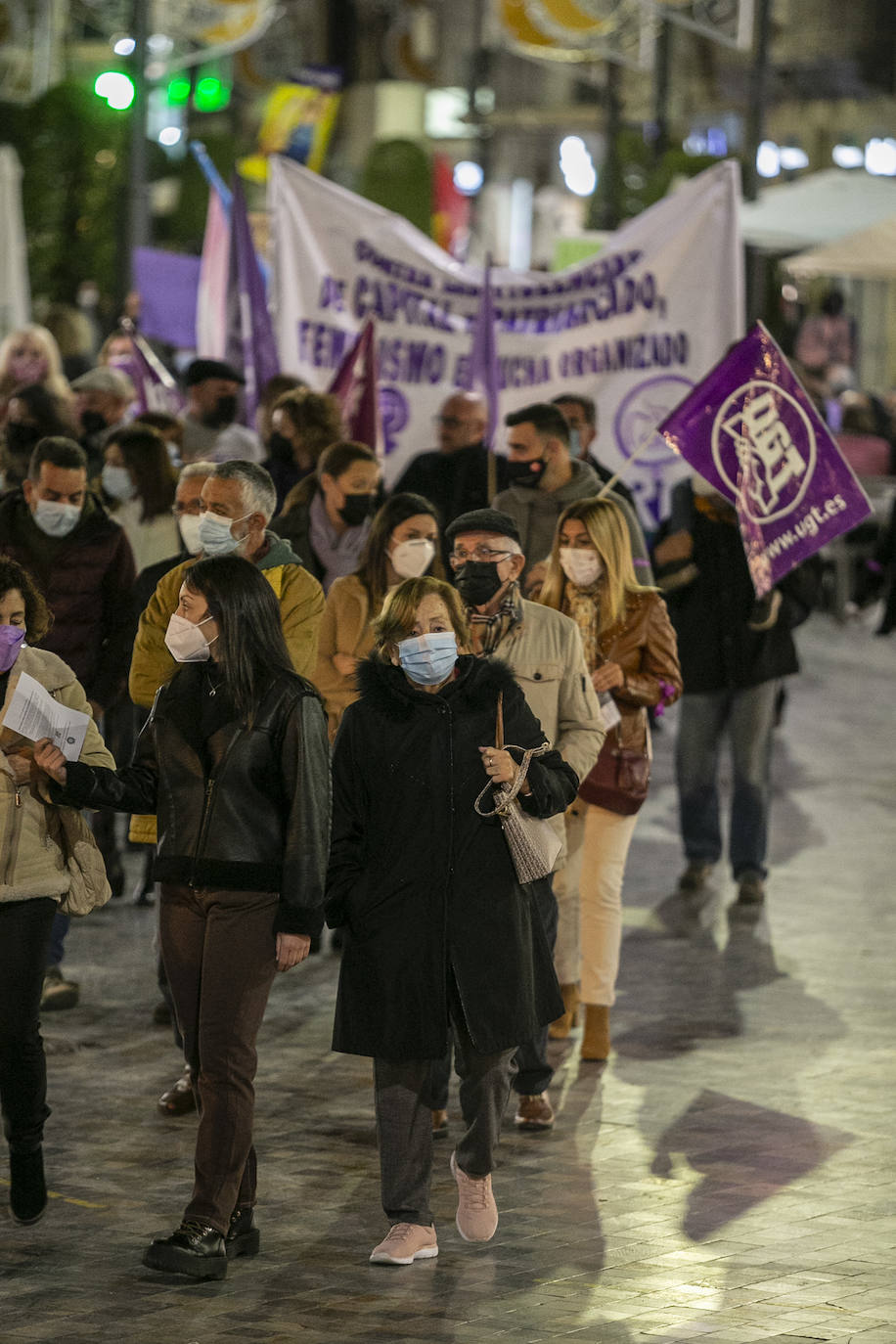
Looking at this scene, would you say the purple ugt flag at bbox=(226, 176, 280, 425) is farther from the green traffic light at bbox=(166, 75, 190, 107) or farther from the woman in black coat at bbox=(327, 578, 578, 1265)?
the green traffic light at bbox=(166, 75, 190, 107)

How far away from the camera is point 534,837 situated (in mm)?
6500

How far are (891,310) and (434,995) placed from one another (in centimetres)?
4674

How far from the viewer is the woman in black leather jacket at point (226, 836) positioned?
6195 millimetres

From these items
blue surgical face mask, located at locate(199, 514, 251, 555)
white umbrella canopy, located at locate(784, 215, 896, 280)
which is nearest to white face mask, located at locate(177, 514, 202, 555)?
blue surgical face mask, located at locate(199, 514, 251, 555)

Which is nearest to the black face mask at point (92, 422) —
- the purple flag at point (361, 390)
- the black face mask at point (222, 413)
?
the black face mask at point (222, 413)

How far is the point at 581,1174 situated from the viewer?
7.23 meters

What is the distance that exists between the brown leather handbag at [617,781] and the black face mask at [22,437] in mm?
3796

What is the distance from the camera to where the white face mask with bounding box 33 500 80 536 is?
901 centimetres

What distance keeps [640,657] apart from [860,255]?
15640mm

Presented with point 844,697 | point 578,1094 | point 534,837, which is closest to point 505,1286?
point 534,837

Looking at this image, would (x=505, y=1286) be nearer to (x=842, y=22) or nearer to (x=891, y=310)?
(x=891, y=310)

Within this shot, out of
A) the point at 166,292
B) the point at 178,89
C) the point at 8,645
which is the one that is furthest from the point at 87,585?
the point at 178,89


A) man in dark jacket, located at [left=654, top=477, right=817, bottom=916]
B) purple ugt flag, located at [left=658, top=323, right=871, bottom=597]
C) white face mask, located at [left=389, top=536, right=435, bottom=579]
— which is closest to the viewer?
white face mask, located at [left=389, top=536, right=435, bottom=579]

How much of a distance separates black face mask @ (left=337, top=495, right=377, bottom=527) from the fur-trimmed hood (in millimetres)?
3028
